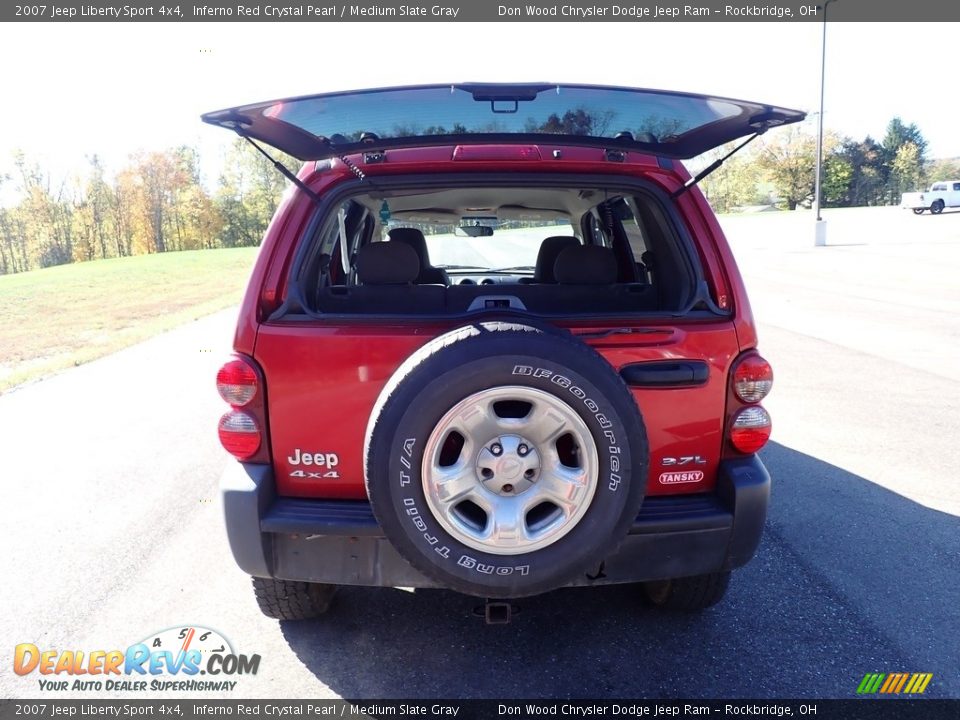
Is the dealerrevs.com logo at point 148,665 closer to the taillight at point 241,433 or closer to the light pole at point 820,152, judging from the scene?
the taillight at point 241,433

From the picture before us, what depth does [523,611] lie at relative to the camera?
3.00 metres

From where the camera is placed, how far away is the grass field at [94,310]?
10500 millimetres

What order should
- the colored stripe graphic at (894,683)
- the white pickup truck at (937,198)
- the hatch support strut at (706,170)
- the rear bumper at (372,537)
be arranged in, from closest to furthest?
the rear bumper at (372,537)
the colored stripe graphic at (894,683)
the hatch support strut at (706,170)
the white pickup truck at (937,198)

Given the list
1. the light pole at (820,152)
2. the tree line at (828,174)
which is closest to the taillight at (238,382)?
the light pole at (820,152)

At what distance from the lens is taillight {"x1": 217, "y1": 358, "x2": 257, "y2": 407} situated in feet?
7.86

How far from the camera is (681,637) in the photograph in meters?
2.79

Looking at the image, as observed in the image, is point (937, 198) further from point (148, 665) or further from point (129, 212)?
point (129, 212)

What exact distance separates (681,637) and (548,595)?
2.05 feet

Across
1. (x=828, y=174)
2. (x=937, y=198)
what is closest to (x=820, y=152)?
(x=937, y=198)

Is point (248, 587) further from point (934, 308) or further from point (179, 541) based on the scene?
point (934, 308)

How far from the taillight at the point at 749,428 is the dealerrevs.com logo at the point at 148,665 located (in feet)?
6.88

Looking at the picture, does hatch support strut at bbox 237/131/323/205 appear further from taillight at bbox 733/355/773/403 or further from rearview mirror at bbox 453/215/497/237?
rearview mirror at bbox 453/215/497/237

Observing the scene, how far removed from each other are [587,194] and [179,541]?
10.6 feet

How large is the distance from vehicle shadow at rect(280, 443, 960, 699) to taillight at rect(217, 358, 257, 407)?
112 centimetres
